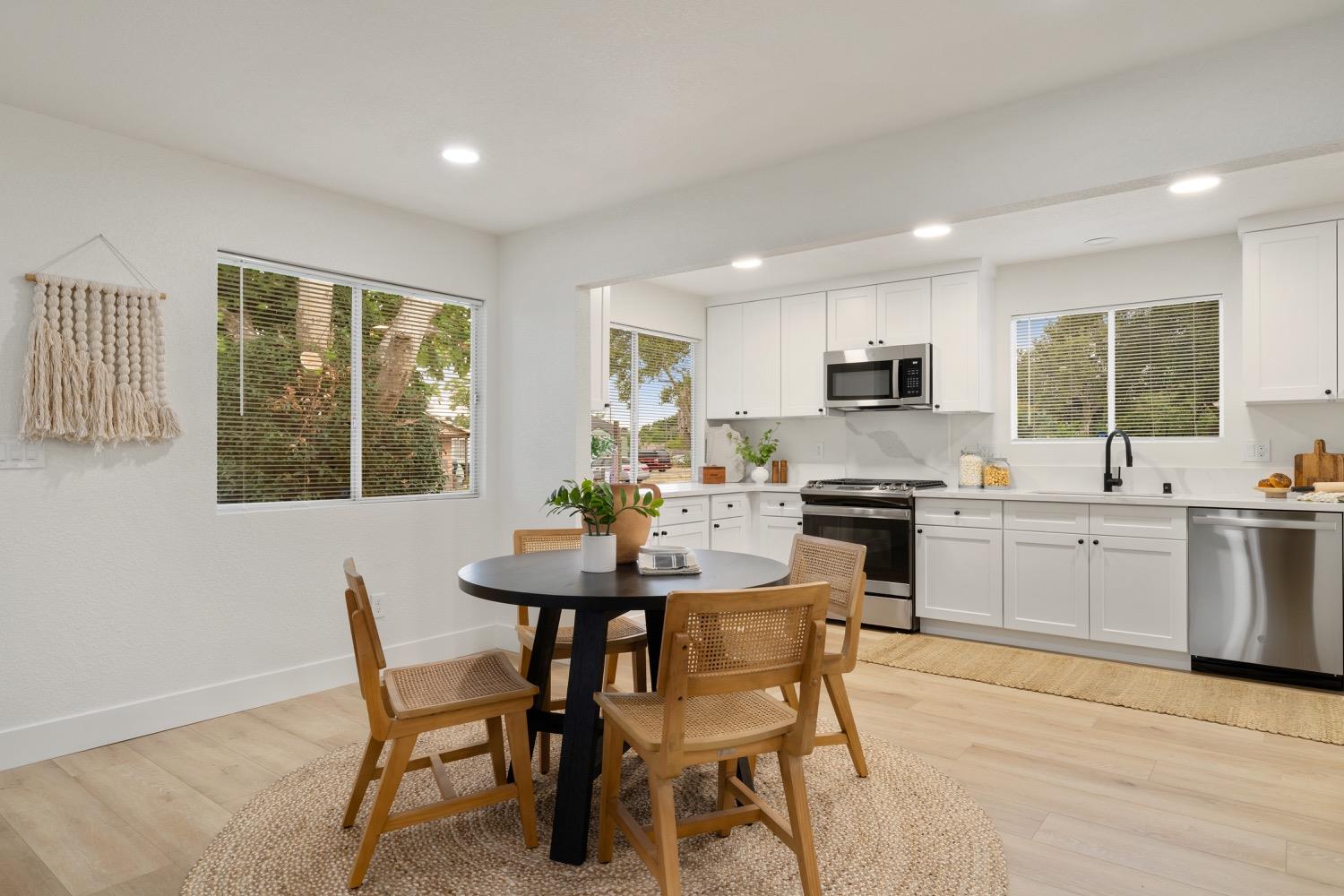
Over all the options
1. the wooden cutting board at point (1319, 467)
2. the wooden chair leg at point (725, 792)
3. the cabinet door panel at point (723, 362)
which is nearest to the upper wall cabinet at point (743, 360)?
the cabinet door panel at point (723, 362)

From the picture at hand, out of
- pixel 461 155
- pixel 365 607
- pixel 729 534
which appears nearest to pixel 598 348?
pixel 461 155

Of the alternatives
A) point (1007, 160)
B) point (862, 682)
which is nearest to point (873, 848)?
point (862, 682)

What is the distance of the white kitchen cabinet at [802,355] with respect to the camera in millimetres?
5645

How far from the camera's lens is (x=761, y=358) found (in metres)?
5.99

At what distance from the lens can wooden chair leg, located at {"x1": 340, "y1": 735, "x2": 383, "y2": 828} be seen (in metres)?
2.21

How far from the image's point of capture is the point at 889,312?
5.32m

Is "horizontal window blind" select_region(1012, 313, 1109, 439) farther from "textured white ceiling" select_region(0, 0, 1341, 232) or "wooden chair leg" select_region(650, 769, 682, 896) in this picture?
"wooden chair leg" select_region(650, 769, 682, 896)

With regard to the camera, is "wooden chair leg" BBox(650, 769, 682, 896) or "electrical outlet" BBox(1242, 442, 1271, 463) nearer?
"wooden chair leg" BBox(650, 769, 682, 896)

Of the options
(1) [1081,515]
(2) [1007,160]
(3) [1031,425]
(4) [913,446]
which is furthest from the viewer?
(4) [913,446]

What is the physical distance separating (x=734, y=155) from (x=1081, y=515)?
9.11 ft

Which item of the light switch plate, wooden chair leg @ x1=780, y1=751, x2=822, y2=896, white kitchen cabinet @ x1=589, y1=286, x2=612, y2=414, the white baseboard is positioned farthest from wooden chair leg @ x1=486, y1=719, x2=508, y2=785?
white kitchen cabinet @ x1=589, y1=286, x2=612, y2=414

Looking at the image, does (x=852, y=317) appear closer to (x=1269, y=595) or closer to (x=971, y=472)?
(x=971, y=472)

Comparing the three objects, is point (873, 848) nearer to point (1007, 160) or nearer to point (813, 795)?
point (813, 795)

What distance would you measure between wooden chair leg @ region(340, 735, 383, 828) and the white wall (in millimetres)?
1423
